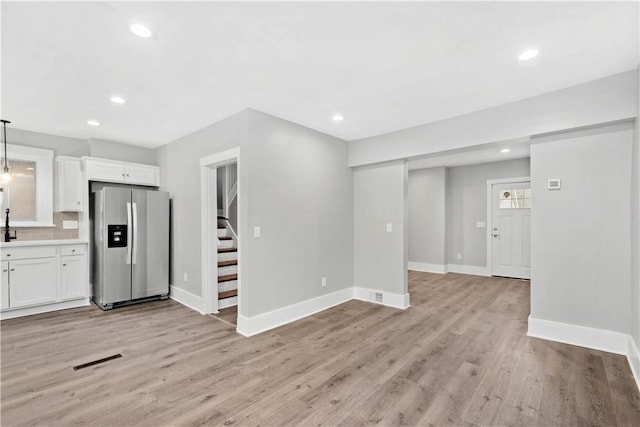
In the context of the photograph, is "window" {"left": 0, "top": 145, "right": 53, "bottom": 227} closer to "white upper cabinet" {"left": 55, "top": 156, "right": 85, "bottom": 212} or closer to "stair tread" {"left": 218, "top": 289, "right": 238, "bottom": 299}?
"white upper cabinet" {"left": 55, "top": 156, "right": 85, "bottom": 212}

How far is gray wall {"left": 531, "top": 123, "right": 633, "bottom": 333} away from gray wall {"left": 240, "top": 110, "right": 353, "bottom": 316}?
242cm

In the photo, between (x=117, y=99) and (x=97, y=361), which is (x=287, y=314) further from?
(x=117, y=99)

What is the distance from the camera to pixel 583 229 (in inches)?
116

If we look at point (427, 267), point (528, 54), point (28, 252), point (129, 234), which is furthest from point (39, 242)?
point (427, 267)

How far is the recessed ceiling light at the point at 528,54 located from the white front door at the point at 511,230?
451 cm

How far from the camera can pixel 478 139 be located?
136 inches

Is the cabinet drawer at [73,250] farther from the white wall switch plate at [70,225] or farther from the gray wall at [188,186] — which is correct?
the gray wall at [188,186]

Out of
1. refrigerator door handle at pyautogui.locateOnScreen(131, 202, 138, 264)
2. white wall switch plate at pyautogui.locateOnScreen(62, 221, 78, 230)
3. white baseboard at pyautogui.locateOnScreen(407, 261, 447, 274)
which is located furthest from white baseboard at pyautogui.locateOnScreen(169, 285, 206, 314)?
white baseboard at pyautogui.locateOnScreen(407, 261, 447, 274)

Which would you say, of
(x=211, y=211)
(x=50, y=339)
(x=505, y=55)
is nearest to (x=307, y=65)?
(x=505, y=55)

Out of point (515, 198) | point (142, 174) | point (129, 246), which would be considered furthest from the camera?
point (515, 198)

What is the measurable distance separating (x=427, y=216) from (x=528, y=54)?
5066 mm

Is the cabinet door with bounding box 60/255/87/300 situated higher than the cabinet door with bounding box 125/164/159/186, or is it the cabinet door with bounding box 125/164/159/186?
the cabinet door with bounding box 125/164/159/186

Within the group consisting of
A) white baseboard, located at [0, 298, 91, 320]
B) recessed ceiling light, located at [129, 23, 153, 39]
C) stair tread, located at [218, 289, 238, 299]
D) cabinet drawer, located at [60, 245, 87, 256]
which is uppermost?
recessed ceiling light, located at [129, 23, 153, 39]

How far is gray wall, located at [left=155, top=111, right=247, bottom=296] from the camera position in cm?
385
